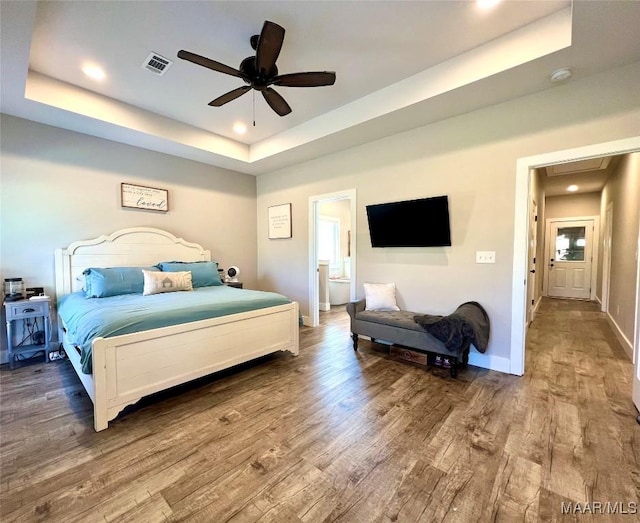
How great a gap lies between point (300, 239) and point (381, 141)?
6.57 feet

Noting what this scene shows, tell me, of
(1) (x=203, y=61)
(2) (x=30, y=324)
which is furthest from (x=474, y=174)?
(2) (x=30, y=324)

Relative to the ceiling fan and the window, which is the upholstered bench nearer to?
the ceiling fan

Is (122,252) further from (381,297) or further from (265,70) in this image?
(381,297)

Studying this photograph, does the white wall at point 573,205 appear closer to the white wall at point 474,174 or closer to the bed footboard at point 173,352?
the white wall at point 474,174

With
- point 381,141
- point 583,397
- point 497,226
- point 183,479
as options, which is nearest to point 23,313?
point 183,479

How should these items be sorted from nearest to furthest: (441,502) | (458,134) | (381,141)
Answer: (441,502) < (458,134) < (381,141)

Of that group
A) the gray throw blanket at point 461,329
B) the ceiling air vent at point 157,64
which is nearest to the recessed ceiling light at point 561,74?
the gray throw blanket at point 461,329

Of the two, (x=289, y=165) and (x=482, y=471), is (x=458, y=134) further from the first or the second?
(x=482, y=471)

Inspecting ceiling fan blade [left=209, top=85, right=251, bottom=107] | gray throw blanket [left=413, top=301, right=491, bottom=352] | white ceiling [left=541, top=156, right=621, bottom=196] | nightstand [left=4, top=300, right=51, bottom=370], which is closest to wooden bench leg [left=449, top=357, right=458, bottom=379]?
gray throw blanket [left=413, top=301, right=491, bottom=352]

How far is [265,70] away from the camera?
2.33 meters

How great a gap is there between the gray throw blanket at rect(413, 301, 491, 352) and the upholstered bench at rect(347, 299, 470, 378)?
72mm

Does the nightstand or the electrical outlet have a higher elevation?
the electrical outlet

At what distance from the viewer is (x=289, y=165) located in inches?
197

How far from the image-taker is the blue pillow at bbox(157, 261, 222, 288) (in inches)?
155
